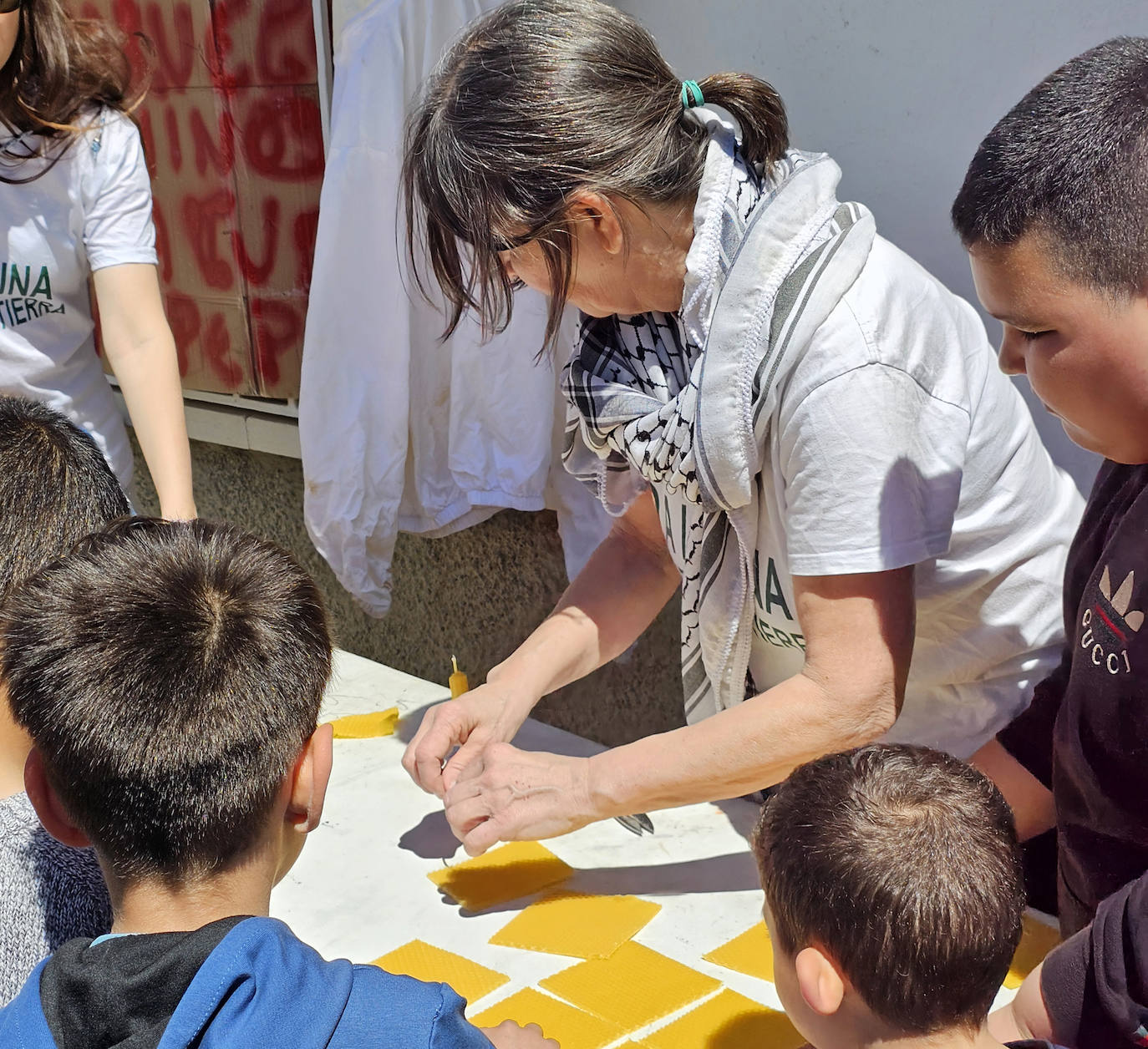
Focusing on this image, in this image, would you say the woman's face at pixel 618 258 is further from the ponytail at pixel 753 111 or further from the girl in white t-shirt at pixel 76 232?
the girl in white t-shirt at pixel 76 232

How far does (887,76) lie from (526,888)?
4.83 ft

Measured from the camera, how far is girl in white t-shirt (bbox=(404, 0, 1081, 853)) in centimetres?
141

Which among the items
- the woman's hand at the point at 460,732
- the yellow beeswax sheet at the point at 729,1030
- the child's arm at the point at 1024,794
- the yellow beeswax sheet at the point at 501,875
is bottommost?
the yellow beeswax sheet at the point at 501,875

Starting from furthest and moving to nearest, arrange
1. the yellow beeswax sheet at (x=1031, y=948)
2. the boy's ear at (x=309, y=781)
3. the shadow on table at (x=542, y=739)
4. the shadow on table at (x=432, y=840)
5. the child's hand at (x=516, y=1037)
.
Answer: the shadow on table at (x=542, y=739), the shadow on table at (x=432, y=840), the yellow beeswax sheet at (x=1031, y=948), the child's hand at (x=516, y=1037), the boy's ear at (x=309, y=781)

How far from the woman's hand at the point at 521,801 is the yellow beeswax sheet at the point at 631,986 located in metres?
0.17

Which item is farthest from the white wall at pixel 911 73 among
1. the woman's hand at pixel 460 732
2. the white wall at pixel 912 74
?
the woman's hand at pixel 460 732

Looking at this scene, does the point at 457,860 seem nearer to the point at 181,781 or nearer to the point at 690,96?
the point at 181,781

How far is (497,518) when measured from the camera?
288 cm

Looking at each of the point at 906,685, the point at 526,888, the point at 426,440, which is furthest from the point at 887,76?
the point at 526,888

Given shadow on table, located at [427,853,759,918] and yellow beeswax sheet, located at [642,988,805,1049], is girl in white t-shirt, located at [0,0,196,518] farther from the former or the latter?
yellow beeswax sheet, located at [642,988,805,1049]

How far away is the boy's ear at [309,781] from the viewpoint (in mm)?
1094

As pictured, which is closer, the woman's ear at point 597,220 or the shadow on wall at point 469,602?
the woman's ear at point 597,220

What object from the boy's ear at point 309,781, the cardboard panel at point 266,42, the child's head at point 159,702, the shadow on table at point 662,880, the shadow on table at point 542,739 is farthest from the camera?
the cardboard panel at point 266,42

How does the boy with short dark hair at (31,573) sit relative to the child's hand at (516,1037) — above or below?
above
